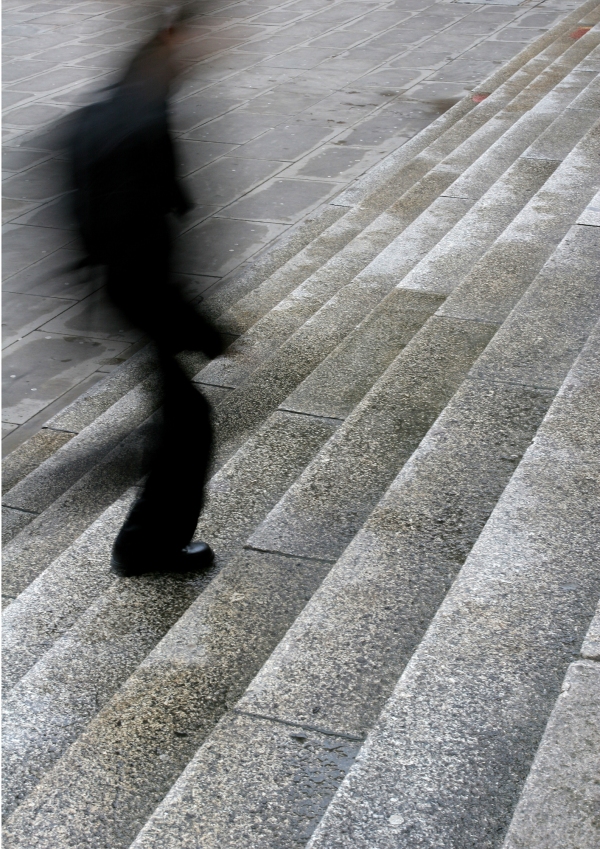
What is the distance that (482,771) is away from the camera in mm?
1833

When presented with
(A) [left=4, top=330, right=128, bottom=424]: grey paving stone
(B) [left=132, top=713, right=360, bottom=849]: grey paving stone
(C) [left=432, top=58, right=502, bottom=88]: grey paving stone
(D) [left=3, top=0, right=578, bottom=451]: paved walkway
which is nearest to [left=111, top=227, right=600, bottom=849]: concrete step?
(B) [left=132, top=713, right=360, bottom=849]: grey paving stone

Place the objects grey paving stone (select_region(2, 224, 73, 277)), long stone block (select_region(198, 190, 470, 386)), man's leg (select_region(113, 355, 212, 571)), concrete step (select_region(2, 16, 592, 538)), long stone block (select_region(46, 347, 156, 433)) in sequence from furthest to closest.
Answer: grey paving stone (select_region(2, 224, 73, 277))
long stone block (select_region(46, 347, 156, 433))
long stone block (select_region(198, 190, 470, 386))
concrete step (select_region(2, 16, 592, 538))
man's leg (select_region(113, 355, 212, 571))

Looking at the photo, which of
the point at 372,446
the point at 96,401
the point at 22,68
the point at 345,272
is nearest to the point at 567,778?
the point at 372,446

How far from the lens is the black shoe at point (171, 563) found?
2.98 metres

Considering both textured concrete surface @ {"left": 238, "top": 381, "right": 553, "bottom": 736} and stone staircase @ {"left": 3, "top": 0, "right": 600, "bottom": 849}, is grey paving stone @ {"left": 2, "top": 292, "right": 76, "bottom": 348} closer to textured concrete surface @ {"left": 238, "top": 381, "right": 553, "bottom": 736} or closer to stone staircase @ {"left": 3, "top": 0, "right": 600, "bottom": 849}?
stone staircase @ {"left": 3, "top": 0, "right": 600, "bottom": 849}

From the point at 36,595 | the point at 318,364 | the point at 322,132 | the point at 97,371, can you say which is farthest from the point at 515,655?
the point at 322,132

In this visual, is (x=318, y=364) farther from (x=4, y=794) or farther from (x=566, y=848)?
(x=566, y=848)

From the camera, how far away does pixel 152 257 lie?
8.68ft

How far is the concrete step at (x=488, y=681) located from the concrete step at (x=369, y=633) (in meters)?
0.01

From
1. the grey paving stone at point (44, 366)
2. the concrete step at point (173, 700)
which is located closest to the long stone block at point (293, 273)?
the grey paving stone at point (44, 366)

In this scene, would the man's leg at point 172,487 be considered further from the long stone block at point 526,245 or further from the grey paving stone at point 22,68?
the grey paving stone at point 22,68

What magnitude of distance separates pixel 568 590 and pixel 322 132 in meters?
8.60

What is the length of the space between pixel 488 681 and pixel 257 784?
1.91 feet

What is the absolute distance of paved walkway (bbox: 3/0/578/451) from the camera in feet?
18.1
